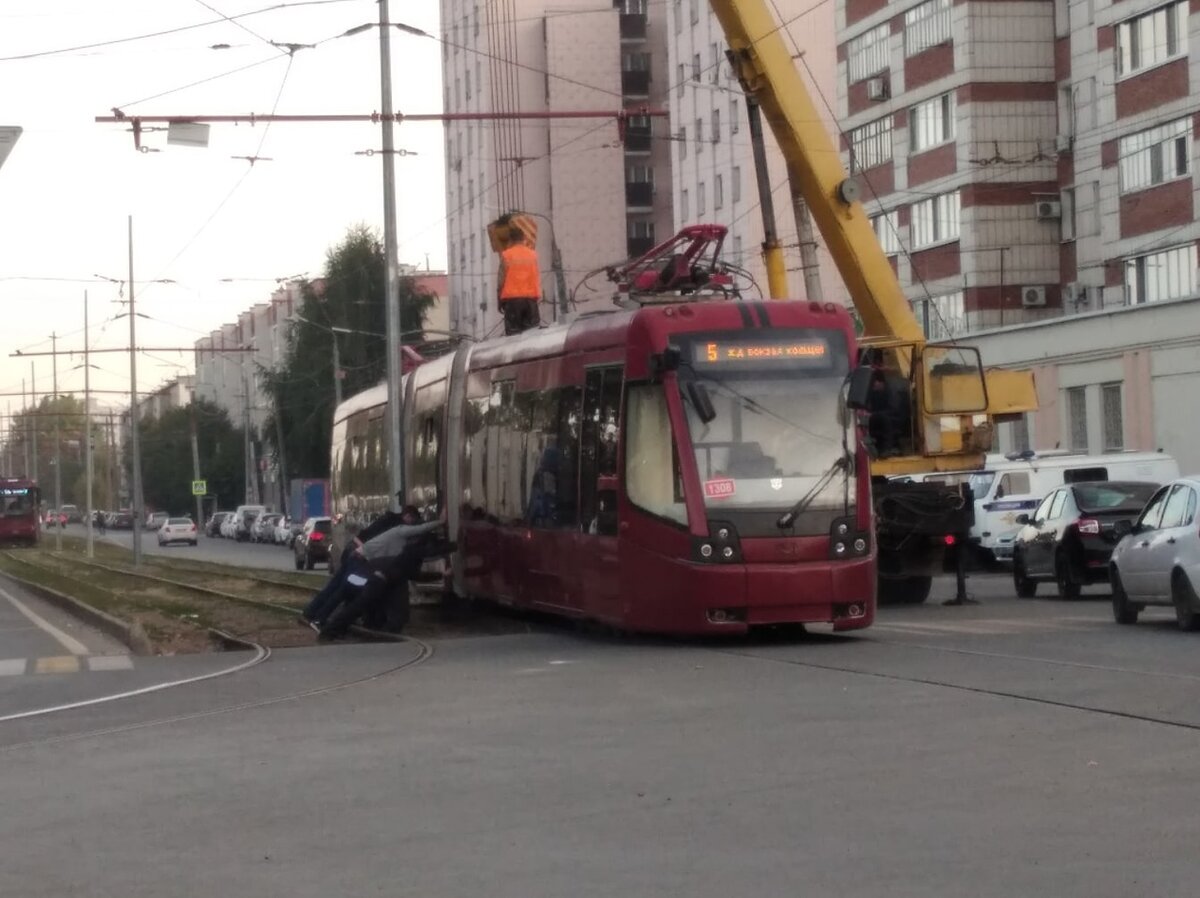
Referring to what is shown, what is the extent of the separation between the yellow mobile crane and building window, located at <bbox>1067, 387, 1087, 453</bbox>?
2289 centimetres

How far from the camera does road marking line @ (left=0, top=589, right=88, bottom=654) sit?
24.5m

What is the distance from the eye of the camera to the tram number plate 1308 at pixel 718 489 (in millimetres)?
17359

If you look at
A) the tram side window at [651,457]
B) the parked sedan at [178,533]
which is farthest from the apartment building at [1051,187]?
the parked sedan at [178,533]

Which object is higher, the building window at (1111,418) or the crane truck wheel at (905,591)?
the building window at (1111,418)

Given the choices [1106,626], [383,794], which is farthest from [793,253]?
[383,794]

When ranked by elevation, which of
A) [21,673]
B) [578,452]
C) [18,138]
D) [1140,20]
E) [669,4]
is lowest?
[21,673]

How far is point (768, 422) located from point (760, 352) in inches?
23.6

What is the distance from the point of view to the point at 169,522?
104625 millimetres

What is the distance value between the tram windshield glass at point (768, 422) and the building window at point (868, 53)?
37.0 m

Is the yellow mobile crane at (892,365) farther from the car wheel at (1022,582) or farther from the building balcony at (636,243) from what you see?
the building balcony at (636,243)

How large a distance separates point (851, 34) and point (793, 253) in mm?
7177

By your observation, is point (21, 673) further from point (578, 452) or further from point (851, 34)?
point (851, 34)

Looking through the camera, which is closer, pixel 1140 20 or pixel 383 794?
pixel 383 794

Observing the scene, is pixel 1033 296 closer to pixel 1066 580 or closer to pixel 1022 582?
pixel 1022 582
